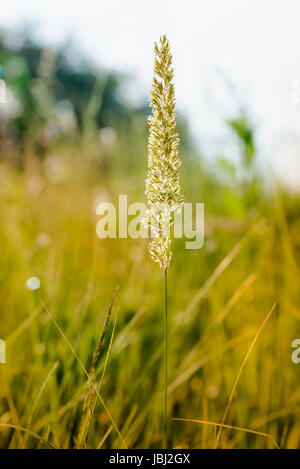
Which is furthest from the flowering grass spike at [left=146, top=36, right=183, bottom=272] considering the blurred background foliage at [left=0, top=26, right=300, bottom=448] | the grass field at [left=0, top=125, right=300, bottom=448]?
the blurred background foliage at [left=0, top=26, right=300, bottom=448]

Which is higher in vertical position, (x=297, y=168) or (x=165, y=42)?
(x=297, y=168)

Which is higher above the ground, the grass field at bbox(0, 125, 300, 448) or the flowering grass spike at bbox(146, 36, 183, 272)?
the flowering grass spike at bbox(146, 36, 183, 272)

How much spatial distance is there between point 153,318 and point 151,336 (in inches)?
3.6

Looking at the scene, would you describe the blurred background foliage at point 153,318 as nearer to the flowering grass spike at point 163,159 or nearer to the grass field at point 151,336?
the grass field at point 151,336

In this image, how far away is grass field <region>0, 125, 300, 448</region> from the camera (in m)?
0.93

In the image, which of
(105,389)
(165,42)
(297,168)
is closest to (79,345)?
(105,389)

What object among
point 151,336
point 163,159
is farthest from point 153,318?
point 163,159

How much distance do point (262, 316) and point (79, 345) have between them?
633 millimetres

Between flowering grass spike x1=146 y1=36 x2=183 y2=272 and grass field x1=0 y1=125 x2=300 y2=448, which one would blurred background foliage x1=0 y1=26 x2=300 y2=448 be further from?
flowering grass spike x1=146 y1=36 x2=183 y2=272

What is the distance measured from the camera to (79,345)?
102 cm

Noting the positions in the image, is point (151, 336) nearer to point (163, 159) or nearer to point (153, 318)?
point (153, 318)

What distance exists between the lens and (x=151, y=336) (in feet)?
4.24
